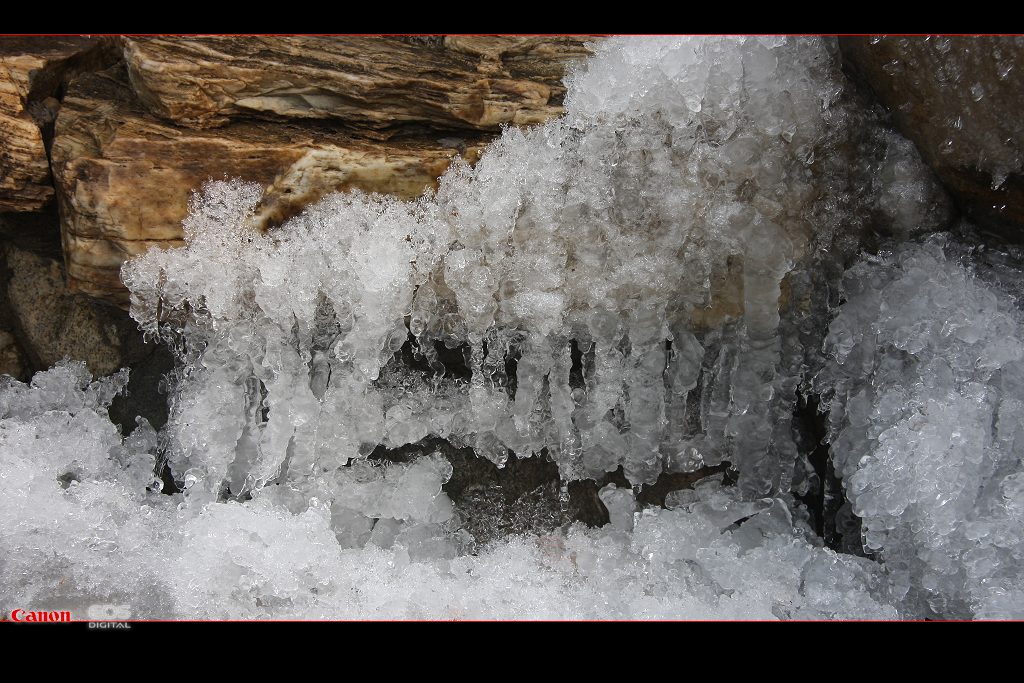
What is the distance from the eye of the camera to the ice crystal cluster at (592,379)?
236cm

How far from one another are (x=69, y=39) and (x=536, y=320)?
172cm

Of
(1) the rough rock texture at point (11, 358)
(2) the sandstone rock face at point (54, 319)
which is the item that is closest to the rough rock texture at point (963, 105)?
(2) the sandstone rock face at point (54, 319)

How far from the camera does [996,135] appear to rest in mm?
2236

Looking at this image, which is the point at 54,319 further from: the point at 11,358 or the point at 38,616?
the point at 38,616

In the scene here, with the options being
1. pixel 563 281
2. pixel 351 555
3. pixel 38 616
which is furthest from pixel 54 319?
pixel 563 281

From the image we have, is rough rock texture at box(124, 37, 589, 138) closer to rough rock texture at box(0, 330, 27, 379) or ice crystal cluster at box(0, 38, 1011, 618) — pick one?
ice crystal cluster at box(0, 38, 1011, 618)

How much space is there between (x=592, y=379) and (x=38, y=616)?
1751mm

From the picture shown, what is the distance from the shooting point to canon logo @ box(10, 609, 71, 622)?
88.4 inches

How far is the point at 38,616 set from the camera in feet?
7.40

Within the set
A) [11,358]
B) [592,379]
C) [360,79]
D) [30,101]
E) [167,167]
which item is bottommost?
[11,358]

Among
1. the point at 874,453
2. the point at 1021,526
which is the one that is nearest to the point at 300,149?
the point at 874,453

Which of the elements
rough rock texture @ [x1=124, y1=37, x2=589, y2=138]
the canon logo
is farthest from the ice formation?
the canon logo

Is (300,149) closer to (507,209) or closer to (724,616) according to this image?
(507,209)

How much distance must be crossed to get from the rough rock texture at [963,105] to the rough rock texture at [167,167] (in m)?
1.26
